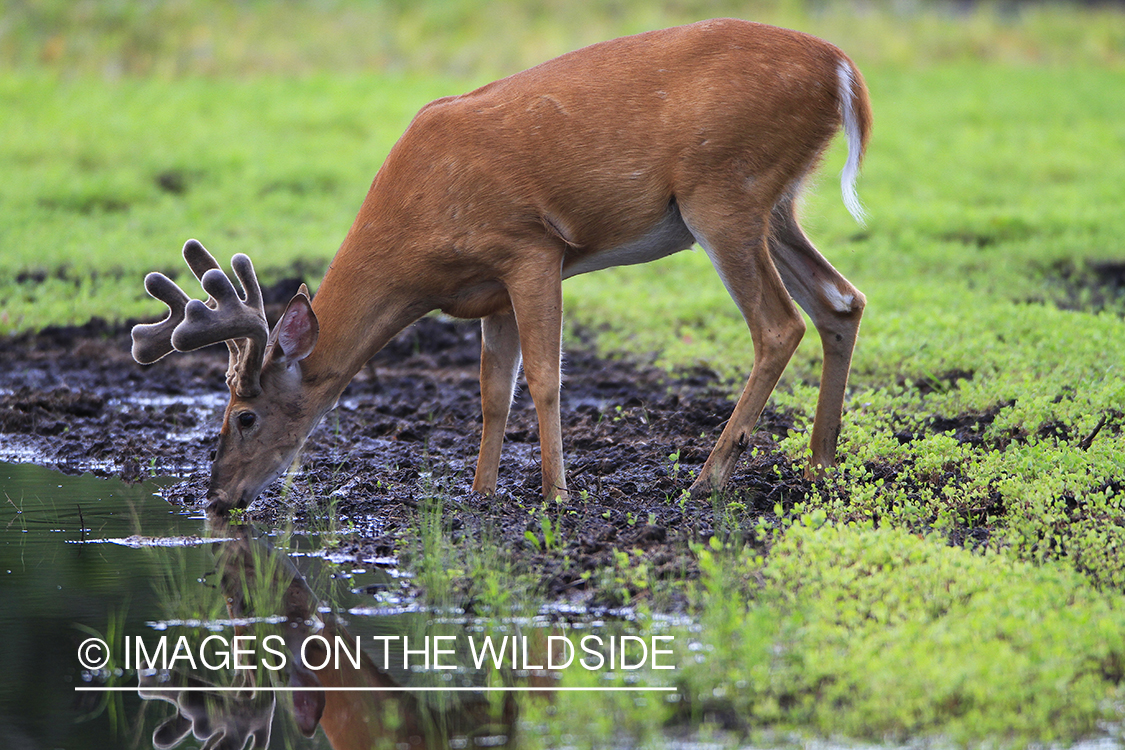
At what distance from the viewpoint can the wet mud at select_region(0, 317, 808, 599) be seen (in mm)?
5578

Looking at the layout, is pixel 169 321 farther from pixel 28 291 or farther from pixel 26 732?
pixel 28 291

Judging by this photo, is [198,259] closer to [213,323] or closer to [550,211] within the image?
[213,323]

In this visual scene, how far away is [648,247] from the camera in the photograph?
6078mm

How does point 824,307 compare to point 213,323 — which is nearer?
point 213,323

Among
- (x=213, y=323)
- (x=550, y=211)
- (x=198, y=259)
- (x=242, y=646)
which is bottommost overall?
(x=242, y=646)

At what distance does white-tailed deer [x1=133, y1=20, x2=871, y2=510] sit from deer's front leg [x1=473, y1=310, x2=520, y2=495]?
0.87 feet

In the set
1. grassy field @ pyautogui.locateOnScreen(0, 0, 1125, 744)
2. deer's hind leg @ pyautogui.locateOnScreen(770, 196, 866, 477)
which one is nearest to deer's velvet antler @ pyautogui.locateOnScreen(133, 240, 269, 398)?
grassy field @ pyautogui.locateOnScreen(0, 0, 1125, 744)

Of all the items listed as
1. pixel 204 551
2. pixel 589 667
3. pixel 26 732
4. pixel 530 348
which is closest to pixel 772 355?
pixel 530 348

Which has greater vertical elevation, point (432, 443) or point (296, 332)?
point (296, 332)

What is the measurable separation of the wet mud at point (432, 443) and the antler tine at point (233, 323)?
0.80m

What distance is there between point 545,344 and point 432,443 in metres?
1.78

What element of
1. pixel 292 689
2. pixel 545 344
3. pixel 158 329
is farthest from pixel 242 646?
pixel 545 344

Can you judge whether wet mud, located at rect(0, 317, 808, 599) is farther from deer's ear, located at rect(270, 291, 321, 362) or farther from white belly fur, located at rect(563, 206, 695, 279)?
white belly fur, located at rect(563, 206, 695, 279)

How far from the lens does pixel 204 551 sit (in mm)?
5605
